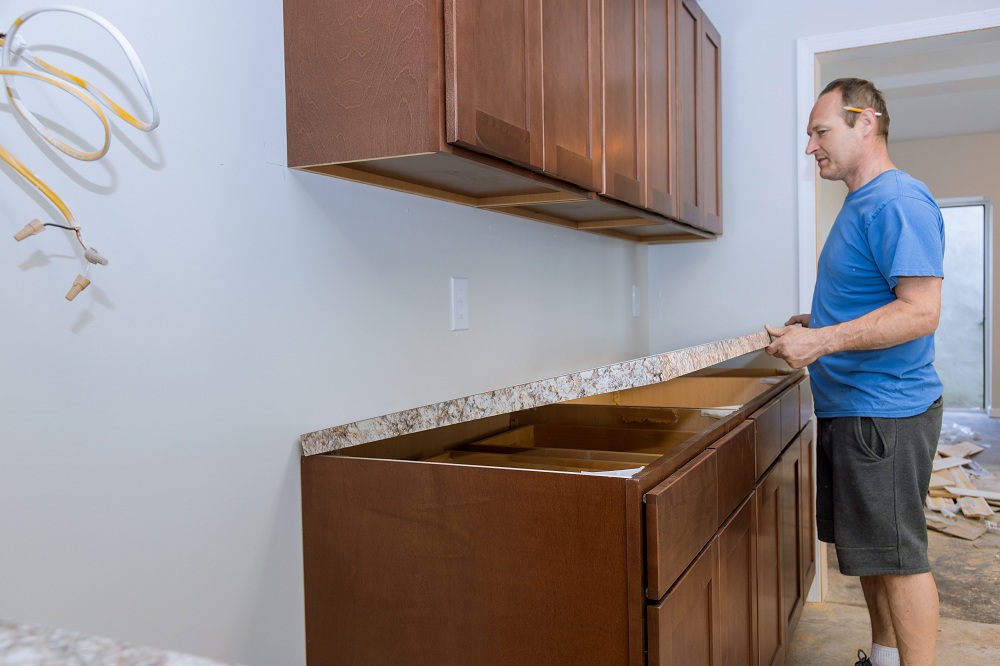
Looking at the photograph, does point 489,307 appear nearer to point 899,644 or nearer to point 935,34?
point 899,644

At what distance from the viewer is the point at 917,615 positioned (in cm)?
187

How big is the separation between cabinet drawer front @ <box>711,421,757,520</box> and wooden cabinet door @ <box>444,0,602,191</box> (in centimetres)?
63

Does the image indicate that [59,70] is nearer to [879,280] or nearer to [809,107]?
[879,280]

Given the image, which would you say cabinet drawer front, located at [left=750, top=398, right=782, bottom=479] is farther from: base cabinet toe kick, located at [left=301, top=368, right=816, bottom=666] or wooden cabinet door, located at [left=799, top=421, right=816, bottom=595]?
wooden cabinet door, located at [left=799, top=421, right=816, bottom=595]

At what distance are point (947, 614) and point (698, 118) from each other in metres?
2.01

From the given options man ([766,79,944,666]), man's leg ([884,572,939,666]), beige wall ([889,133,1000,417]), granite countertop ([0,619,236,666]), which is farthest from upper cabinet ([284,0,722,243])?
beige wall ([889,133,1000,417])

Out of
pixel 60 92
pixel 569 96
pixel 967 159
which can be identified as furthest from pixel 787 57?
pixel 967 159

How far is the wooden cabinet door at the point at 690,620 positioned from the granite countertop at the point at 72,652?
0.85 metres

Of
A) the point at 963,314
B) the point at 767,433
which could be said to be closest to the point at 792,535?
the point at 767,433

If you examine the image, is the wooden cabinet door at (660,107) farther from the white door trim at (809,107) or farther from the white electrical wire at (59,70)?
the white electrical wire at (59,70)

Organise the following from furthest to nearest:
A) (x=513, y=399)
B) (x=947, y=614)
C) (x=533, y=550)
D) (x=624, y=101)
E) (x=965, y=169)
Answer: (x=965, y=169)
(x=947, y=614)
(x=624, y=101)
(x=513, y=399)
(x=533, y=550)

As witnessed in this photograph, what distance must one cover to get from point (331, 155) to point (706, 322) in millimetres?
2192

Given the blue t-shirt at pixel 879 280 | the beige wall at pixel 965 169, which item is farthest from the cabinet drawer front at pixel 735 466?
the beige wall at pixel 965 169

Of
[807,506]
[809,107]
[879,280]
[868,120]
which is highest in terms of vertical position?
[809,107]
